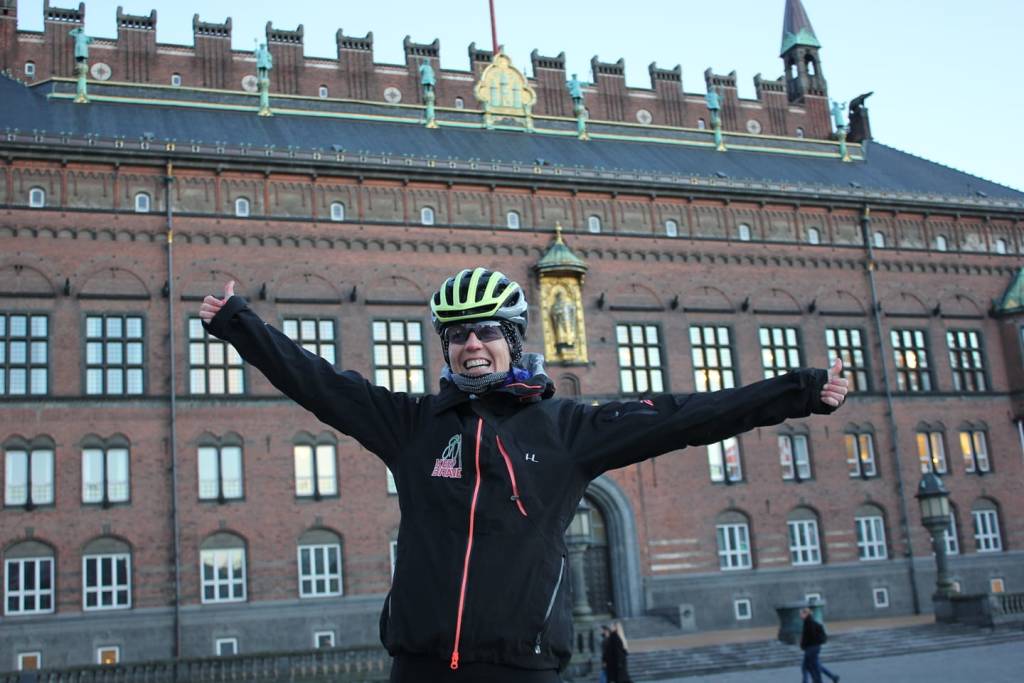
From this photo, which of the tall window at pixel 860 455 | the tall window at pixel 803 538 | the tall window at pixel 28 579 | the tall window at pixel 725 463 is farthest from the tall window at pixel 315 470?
the tall window at pixel 860 455

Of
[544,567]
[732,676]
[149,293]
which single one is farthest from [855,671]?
Result: [544,567]

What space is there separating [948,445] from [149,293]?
27.8 meters

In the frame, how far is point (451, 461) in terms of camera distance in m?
3.97

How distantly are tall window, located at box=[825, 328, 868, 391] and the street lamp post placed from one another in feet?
27.0

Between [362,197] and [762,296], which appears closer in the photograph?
[362,197]

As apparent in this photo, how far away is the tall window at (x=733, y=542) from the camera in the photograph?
39.1 metres

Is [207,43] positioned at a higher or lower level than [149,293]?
higher

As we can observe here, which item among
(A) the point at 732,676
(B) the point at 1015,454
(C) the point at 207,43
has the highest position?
(C) the point at 207,43

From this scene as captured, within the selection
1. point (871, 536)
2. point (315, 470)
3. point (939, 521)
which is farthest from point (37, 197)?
point (871, 536)

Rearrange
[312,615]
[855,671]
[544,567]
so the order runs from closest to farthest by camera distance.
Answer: [544,567] → [855,671] → [312,615]

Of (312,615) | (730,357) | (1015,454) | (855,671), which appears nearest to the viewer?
(855,671)

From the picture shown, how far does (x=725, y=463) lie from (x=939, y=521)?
7985mm

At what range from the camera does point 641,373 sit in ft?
129

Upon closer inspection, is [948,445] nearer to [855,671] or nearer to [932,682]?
[855,671]
